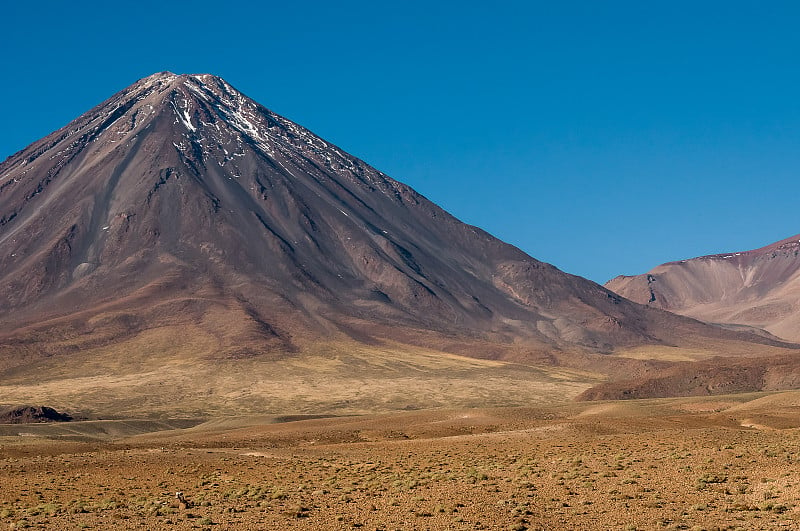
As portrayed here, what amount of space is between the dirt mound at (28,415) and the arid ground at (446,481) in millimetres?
49875

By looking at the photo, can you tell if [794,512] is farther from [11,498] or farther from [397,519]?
[11,498]

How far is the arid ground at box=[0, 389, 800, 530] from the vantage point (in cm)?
2714

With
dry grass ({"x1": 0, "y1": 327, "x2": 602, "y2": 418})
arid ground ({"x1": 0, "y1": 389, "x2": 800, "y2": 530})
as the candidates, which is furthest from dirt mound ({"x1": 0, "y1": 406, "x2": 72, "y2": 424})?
arid ground ({"x1": 0, "y1": 389, "x2": 800, "y2": 530})

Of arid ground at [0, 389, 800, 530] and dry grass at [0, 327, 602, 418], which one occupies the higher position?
dry grass at [0, 327, 602, 418]

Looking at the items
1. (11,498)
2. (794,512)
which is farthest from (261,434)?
(794,512)

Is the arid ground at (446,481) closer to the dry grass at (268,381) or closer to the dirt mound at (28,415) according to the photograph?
the dirt mound at (28,415)

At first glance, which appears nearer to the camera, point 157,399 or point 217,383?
point 157,399

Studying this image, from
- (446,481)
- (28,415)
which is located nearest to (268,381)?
(28,415)

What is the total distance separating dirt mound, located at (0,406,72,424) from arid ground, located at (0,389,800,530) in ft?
164

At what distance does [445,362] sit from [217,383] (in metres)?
47.4

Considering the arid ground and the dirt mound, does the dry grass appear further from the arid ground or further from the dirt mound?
the arid ground

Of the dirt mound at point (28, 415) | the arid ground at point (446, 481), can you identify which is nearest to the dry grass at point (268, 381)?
the dirt mound at point (28, 415)

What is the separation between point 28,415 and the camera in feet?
346

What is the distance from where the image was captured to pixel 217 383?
497ft
